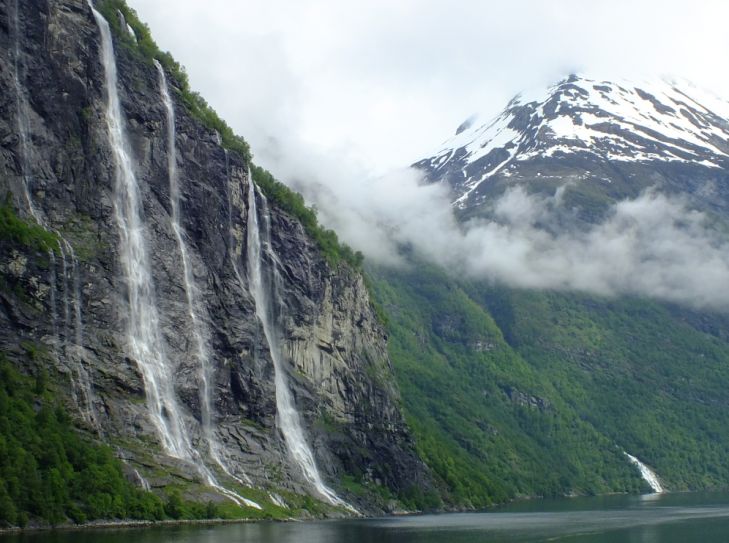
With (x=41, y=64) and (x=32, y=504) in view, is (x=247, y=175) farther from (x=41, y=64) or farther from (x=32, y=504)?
(x=32, y=504)

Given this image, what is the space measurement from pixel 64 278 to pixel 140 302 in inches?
436

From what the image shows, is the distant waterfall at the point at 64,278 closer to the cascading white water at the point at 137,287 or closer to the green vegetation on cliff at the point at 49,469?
the green vegetation on cliff at the point at 49,469

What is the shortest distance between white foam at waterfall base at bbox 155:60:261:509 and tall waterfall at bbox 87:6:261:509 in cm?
411

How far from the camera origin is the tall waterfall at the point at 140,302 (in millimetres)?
117000

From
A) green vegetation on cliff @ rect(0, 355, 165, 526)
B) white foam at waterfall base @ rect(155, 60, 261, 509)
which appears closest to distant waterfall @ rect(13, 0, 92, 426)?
green vegetation on cliff @ rect(0, 355, 165, 526)

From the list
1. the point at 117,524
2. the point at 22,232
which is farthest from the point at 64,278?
the point at 117,524

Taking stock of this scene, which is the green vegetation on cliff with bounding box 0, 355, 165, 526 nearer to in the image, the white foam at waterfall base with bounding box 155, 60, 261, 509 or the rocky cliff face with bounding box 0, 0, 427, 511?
the rocky cliff face with bounding box 0, 0, 427, 511

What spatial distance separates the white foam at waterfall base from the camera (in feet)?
404

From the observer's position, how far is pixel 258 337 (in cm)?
13888

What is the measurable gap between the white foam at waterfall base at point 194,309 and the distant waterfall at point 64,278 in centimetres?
1638

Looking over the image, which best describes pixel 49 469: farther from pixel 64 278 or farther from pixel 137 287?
pixel 137 287

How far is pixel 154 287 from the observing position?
127438 mm

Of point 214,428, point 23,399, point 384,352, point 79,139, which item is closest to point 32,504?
point 23,399

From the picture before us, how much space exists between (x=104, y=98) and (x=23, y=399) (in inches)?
1749
